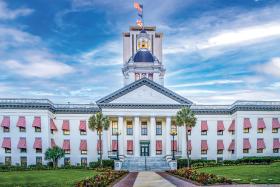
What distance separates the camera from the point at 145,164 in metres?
69.1

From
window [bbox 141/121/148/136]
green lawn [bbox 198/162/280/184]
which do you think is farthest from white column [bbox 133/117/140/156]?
green lawn [bbox 198/162/280/184]

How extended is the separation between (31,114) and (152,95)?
78.4 feet

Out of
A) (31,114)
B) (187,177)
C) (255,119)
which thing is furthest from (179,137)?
(187,177)

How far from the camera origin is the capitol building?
7681 centimetres

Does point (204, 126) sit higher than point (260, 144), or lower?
higher

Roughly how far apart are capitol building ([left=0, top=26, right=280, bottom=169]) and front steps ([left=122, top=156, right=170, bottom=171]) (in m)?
1.48

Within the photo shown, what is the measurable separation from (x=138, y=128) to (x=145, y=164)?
1071 cm

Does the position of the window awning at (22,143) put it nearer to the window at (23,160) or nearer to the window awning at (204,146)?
the window at (23,160)

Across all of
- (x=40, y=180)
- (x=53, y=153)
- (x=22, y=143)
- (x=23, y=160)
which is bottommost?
(x=23, y=160)

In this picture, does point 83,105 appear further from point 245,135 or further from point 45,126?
point 245,135

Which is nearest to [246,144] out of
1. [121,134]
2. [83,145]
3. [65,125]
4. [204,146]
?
Answer: [204,146]

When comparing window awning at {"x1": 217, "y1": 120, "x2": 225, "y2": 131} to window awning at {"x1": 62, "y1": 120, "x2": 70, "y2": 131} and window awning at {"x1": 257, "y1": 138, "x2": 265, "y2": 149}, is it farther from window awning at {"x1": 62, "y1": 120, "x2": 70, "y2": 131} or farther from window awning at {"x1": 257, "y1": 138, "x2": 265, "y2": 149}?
window awning at {"x1": 62, "y1": 120, "x2": 70, "y2": 131}

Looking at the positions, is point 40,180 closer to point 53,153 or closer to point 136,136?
point 53,153

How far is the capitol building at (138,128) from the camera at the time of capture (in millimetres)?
76812
